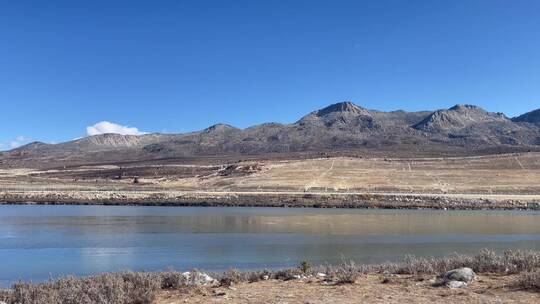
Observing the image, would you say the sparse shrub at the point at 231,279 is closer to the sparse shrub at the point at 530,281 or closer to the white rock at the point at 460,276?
the white rock at the point at 460,276

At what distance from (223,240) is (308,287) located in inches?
646

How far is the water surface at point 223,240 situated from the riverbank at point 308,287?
372 cm

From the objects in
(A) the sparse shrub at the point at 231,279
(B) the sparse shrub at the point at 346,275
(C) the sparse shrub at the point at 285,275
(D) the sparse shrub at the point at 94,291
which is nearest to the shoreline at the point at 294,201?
(C) the sparse shrub at the point at 285,275

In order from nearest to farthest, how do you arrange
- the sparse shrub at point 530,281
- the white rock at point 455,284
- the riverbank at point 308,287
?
the riverbank at point 308,287 → the sparse shrub at point 530,281 → the white rock at point 455,284

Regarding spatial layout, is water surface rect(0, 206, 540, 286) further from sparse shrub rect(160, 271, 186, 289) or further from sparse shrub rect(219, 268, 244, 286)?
sparse shrub rect(219, 268, 244, 286)

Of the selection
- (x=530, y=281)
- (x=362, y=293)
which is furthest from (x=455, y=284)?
(x=362, y=293)

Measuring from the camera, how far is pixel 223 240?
28.4 metres

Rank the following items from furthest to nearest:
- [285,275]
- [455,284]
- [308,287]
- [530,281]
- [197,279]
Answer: [285,275], [197,279], [308,287], [455,284], [530,281]

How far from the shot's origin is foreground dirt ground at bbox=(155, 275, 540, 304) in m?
10.8

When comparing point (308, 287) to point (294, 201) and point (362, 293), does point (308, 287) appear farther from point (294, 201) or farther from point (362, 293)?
point (294, 201)

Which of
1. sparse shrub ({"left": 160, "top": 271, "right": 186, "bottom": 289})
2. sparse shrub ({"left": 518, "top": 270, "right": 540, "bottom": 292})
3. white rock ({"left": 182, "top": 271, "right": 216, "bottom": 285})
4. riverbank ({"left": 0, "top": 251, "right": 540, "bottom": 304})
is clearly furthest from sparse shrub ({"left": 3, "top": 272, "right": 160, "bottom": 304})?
sparse shrub ({"left": 518, "top": 270, "right": 540, "bottom": 292})

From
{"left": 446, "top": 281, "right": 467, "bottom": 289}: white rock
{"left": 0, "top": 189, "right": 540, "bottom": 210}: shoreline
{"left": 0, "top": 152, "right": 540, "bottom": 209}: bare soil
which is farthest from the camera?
{"left": 0, "top": 152, "right": 540, "bottom": 209}: bare soil

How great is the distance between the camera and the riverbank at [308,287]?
35.1ft

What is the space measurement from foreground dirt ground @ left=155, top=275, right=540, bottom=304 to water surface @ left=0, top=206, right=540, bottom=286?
208 inches
